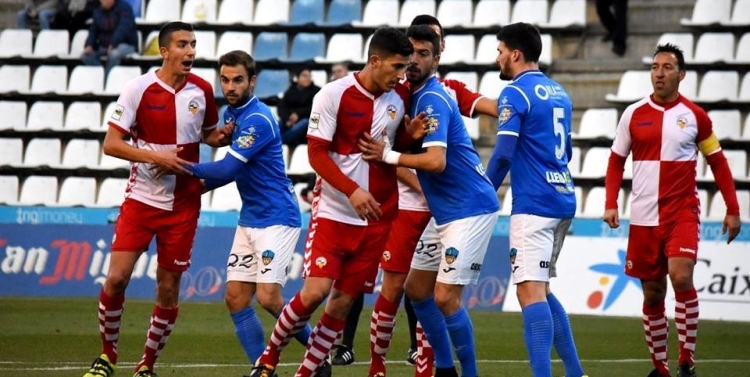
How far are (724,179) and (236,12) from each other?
13033 mm

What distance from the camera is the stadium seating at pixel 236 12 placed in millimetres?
23000

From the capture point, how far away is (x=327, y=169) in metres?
8.89

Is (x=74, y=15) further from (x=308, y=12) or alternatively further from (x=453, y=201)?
(x=453, y=201)

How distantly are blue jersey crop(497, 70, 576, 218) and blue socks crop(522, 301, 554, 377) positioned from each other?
25.2 inches

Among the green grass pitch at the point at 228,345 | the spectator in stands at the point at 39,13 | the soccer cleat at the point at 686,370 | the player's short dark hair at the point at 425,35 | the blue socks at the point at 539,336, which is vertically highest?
the spectator in stands at the point at 39,13

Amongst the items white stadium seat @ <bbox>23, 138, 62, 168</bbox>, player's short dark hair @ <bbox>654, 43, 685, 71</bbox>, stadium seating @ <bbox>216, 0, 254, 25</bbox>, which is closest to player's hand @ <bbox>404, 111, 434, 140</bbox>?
player's short dark hair @ <bbox>654, 43, 685, 71</bbox>

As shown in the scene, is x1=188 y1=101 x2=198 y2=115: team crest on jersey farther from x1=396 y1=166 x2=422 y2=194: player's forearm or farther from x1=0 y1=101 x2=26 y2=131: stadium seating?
x1=0 y1=101 x2=26 y2=131: stadium seating

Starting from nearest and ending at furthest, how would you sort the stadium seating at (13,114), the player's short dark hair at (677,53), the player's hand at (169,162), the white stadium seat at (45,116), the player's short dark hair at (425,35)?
the player's short dark hair at (425,35) < the player's hand at (169,162) < the player's short dark hair at (677,53) < the white stadium seat at (45,116) < the stadium seating at (13,114)

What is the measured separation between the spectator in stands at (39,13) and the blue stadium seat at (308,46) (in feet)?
14.7

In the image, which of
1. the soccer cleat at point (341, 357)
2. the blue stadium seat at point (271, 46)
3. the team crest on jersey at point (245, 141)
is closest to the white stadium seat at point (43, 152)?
the blue stadium seat at point (271, 46)

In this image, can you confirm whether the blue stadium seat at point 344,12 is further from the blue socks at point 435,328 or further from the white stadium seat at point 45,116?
the blue socks at point 435,328

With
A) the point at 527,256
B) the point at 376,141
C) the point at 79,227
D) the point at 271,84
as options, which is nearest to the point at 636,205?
the point at 527,256

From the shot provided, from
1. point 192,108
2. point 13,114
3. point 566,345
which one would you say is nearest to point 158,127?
point 192,108

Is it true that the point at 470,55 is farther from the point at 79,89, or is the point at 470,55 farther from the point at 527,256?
the point at 527,256
